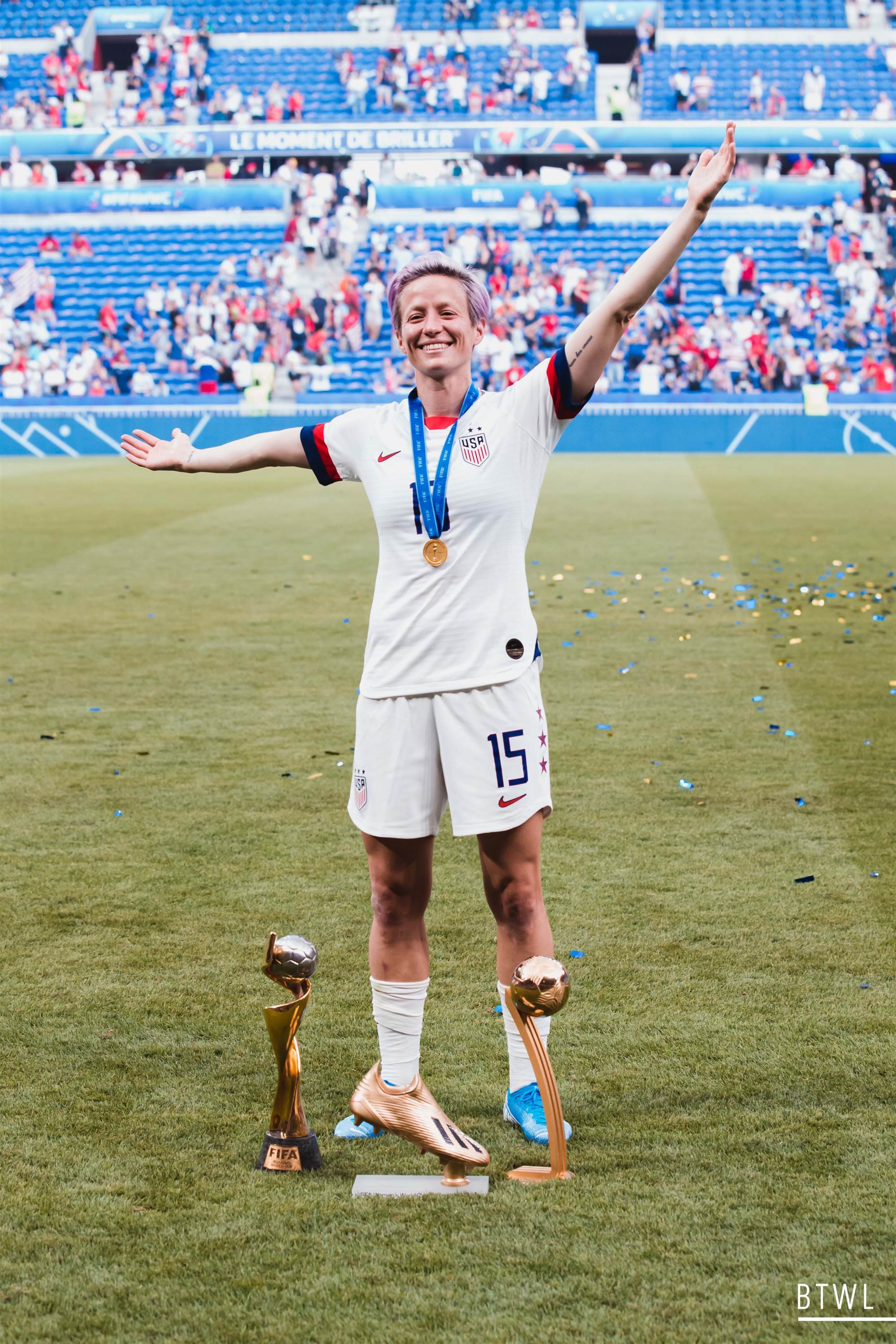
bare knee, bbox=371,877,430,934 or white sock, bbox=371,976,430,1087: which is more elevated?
bare knee, bbox=371,877,430,934

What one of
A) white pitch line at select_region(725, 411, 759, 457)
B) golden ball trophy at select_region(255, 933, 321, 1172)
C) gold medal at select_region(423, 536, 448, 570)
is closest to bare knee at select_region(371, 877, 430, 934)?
golden ball trophy at select_region(255, 933, 321, 1172)

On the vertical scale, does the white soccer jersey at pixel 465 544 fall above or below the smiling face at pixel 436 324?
below

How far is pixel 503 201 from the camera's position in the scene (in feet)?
125

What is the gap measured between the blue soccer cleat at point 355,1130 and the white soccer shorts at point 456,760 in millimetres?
747

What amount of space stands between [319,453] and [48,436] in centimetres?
2747

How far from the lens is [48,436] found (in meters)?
29.8

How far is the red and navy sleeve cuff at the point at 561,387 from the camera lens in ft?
11.3

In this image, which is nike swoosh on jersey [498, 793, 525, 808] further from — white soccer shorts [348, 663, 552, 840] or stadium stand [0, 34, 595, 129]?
stadium stand [0, 34, 595, 129]

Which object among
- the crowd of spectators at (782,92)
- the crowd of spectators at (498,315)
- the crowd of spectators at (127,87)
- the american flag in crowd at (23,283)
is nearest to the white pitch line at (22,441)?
the crowd of spectators at (498,315)

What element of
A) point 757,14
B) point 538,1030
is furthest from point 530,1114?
point 757,14

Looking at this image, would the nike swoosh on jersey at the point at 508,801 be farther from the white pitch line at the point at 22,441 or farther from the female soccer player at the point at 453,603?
the white pitch line at the point at 22,441

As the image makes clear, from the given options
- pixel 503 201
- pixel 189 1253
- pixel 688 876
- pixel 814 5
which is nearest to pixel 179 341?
pixel 503 201

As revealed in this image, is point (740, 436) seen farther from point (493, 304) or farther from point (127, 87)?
point (127, 87)

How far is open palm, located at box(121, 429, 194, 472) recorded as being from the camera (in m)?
3.91
